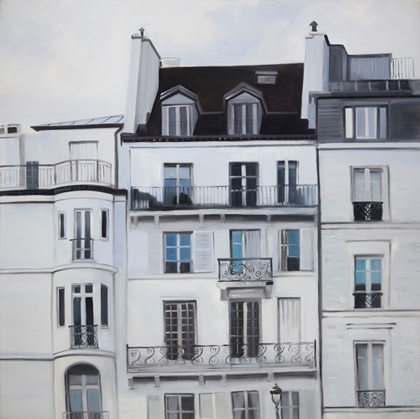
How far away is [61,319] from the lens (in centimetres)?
650

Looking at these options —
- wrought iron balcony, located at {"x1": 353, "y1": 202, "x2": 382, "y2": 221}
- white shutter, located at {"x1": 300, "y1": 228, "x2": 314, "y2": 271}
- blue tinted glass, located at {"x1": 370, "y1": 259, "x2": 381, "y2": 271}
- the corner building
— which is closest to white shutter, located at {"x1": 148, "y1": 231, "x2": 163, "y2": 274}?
the corner building

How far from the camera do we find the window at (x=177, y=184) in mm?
6645

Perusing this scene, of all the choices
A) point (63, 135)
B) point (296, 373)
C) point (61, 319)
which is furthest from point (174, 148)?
point (296, 373)

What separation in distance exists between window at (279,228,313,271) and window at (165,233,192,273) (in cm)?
85

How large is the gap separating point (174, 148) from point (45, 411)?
2.61m

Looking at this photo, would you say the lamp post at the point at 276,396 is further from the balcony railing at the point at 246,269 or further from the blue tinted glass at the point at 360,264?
the blue tinted glass at the point at 360,264

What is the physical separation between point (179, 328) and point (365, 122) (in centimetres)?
254

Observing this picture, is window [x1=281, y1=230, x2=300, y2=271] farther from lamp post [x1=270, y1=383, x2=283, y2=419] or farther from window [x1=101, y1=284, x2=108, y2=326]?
window [x1=101, y1=284, x2=108, y2=326]

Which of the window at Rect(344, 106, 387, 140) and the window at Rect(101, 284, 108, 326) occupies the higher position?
the window at Rect(344, 106, 387, 140)

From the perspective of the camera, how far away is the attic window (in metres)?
6.70

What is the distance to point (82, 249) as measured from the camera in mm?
6559

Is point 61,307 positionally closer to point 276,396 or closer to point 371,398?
point 276,396

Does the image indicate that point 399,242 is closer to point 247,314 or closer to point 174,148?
point 247,314

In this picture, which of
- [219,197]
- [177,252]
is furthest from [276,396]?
[219,197]
